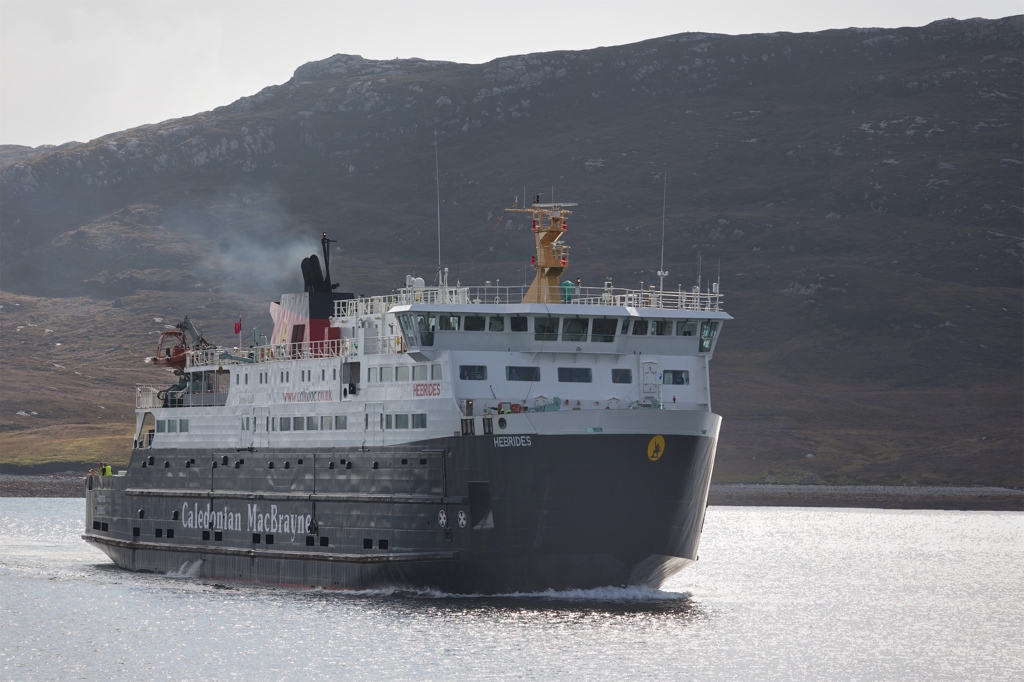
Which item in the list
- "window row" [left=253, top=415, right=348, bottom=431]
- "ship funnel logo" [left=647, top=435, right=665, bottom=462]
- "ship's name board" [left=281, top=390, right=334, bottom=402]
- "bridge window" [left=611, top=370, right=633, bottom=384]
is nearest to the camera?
"ship funnel logo" [left=647, top=435, right=665, bottom=462]

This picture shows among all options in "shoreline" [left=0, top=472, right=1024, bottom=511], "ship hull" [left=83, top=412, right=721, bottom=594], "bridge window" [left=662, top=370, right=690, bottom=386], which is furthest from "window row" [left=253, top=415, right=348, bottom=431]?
"shoreline" [left=0, top=472, right=1024, bottom=511]

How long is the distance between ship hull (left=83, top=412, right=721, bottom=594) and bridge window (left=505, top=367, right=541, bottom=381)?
9.11ft

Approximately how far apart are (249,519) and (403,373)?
31.1ft

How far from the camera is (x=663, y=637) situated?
4012 cm

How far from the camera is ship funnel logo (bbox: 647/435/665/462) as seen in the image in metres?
41.8

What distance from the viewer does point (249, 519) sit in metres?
50.9

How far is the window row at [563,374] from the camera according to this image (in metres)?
43.9

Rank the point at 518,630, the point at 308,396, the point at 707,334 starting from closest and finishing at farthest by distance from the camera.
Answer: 1. the point at 518,630
2. the point at 707,334
3. the point at 308,396

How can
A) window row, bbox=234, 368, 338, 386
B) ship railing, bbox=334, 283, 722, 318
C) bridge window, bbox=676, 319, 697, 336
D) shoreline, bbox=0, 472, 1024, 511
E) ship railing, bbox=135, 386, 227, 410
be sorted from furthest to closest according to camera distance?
shoreline, bbox=0, 472, 1024, 511, ship railing, bbox=135, 386, 227, 410, window row, bbox=234, 368, 338, 386, bridge window, bbox=676, 319, 697, 336, ship railing, bbox=334, 283, 722, 318

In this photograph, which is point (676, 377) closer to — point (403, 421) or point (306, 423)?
point (403, 421)

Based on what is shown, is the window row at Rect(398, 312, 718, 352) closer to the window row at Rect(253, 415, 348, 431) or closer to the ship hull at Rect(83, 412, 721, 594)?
the ship hull at Rect(83, 412, 721, 594)

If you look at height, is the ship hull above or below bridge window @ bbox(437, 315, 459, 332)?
below

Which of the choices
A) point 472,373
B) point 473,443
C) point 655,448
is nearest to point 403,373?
point 472,373

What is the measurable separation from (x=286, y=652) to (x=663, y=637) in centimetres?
1001
